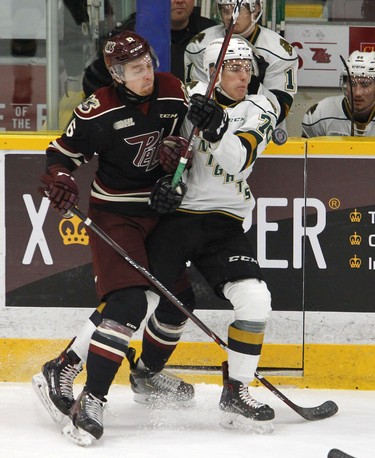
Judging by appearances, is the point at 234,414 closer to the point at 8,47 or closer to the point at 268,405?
the point at 268,405

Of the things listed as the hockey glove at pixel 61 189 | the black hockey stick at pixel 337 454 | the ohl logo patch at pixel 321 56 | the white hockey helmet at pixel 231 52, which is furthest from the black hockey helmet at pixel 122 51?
the ohl logo patch at pixel 321 56

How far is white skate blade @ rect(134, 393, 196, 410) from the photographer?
14.6ft

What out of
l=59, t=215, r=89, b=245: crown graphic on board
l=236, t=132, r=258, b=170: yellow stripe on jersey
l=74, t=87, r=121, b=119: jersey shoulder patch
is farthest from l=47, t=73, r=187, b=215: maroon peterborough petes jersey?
l=59, t=215, r=89, b=245: crown graphic on board

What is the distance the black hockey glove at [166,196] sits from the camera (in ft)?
13.3

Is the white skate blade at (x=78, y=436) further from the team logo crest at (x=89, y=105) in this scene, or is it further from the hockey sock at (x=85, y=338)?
the team logo crest at (x=89, y=105)

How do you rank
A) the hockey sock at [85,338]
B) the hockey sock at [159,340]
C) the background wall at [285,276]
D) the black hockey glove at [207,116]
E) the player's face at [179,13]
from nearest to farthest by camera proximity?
the black hockey glove at [207,116]
the hockey sock at [85,338]
the hockey sock at [159,340]
the background wall at [285,276]
the player's face at [179,13]

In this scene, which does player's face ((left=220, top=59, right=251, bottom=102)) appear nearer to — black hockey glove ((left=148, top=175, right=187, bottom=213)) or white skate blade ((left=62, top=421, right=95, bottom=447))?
black hockey glove ((left=148, top=175, right=187, bottom=213))

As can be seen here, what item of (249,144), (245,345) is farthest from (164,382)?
(249,144)

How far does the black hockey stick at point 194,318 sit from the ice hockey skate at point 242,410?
0.08 metres

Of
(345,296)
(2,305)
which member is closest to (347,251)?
(345,296)

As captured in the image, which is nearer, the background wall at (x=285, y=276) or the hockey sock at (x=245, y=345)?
the hockey sock at (x=245, y=345)

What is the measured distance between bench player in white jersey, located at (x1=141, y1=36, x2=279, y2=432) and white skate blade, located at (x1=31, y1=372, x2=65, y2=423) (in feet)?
1.74

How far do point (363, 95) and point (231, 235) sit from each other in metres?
1.08

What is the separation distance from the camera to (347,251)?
4.69 m
